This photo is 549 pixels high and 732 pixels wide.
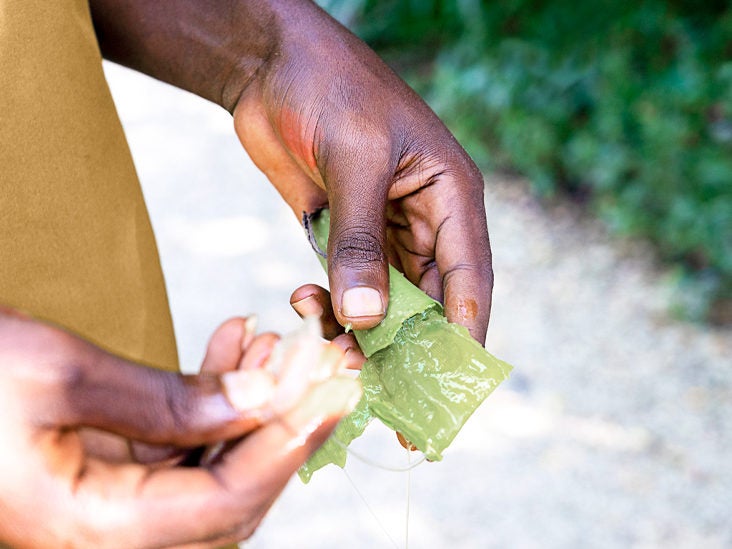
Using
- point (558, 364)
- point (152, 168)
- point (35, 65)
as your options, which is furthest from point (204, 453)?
point (152, 168)

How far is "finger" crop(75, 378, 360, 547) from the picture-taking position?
0.85m

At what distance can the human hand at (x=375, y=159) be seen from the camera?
139 centimetres

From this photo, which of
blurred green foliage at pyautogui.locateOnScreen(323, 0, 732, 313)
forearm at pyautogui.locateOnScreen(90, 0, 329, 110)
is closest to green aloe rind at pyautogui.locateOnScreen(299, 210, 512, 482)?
forearm at pyautogui.locateOnScreen(90, 0, 329, 110)

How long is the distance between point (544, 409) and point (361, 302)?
1.95 meters

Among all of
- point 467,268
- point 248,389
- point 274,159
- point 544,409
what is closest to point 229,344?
point 248,389

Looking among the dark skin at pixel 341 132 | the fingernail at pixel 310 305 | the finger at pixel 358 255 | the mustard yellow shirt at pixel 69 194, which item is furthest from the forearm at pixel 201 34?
the fingernail at pixel 310 305

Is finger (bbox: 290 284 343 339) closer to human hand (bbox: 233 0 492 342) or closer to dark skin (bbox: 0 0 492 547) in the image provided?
dark skin (bbox: 0 0 492 547)

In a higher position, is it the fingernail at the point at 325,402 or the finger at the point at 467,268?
the finger at the point at 467,268

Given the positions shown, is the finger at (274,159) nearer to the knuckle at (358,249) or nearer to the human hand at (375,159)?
the human hand at (375,159)

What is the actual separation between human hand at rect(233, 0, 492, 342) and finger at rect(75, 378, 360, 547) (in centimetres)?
42

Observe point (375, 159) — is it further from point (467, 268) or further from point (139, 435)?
point (139, 435)

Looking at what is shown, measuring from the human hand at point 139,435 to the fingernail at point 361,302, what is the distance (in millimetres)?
351

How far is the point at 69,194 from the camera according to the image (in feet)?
4.02

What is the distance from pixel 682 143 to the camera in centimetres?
327
